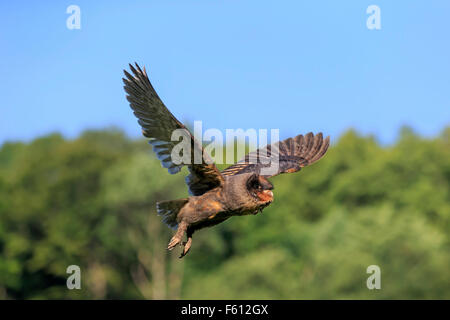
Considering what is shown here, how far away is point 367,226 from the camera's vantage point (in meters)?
48.4

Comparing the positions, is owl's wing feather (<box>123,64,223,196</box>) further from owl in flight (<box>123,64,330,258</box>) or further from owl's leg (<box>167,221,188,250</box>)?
owl's leg (<box>167,221,188,250</box>)

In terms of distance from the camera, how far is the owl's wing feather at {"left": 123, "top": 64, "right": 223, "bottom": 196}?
9.44 meters

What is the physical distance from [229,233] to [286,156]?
45822 millimetres

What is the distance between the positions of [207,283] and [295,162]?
35261 millimetres

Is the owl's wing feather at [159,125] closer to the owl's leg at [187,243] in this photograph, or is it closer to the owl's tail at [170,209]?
the owl's tail at [170,209]

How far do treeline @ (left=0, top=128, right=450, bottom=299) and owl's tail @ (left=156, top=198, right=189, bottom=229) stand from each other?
30.9 metres

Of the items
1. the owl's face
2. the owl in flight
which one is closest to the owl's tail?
the owl in flight

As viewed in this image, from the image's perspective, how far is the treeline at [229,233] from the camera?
42.2 m

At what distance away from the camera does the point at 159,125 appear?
962 centimetres

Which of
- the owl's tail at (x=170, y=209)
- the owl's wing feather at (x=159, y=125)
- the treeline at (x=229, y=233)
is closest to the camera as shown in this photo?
the owl's wing feather at (x=159, y=125)

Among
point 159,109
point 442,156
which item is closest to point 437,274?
point 442,156

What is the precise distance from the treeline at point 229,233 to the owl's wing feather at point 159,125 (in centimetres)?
3125

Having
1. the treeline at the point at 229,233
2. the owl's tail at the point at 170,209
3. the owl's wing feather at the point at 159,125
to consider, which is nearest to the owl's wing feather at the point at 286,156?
the owl's tail at the point at 170,209

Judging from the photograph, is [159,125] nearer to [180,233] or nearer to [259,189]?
[180,233]
